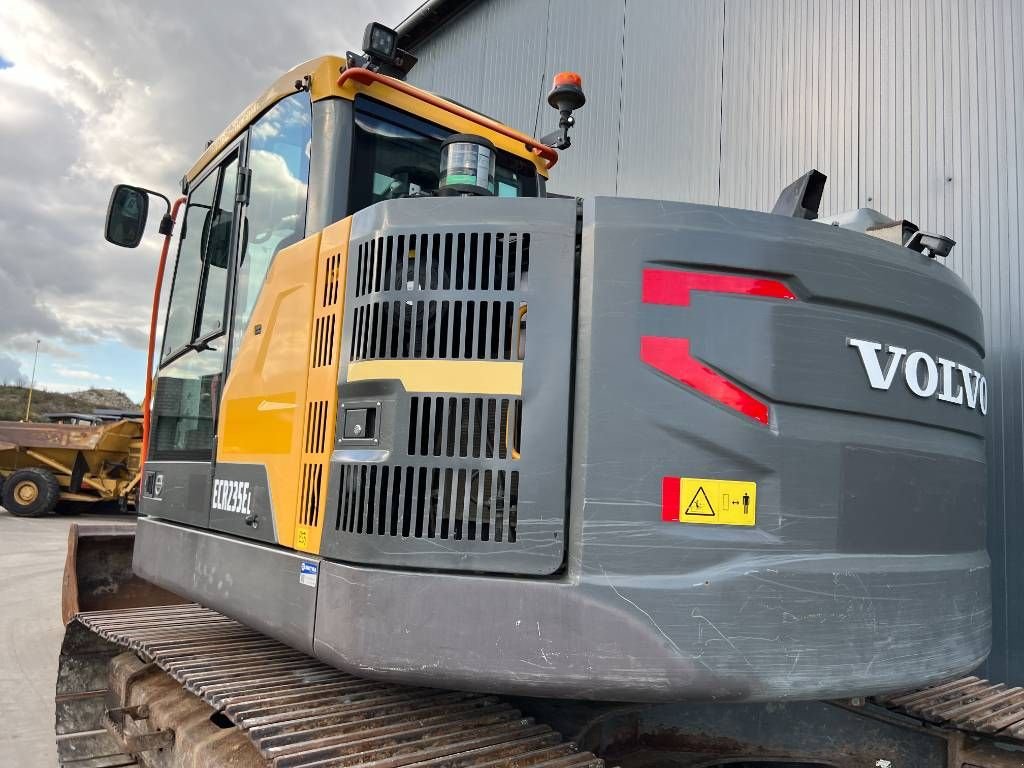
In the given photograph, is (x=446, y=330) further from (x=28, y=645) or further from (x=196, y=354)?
(x=28, y=645)

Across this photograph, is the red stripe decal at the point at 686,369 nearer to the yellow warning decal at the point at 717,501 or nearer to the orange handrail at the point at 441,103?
the yellow warning decal at the point at 717,501

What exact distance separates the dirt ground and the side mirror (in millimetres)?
2565

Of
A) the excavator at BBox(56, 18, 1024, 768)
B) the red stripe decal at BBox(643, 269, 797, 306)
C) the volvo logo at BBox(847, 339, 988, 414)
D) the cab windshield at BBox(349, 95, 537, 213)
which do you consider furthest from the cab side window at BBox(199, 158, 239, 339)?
the volvo logo at BBox(847, 339, 988, 414)

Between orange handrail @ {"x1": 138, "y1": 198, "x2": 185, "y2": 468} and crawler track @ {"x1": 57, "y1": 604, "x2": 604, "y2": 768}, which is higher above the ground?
orange handrail @ {"x1": 138, "y1": 198, "x2": 185, "y2": 468}

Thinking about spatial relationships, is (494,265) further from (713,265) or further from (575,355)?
(713,265)

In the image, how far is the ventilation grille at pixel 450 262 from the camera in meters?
2.08

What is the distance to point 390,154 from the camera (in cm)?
293

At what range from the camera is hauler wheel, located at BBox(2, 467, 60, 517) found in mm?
13570

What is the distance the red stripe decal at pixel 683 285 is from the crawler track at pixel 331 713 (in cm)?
122

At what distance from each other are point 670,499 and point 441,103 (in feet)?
6.49

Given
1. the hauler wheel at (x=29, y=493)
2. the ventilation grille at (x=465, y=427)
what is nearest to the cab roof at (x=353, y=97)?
the ventilation grille at (x=465, y=427)

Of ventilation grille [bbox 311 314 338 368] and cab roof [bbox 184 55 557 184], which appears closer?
ventilation grille [bbox 311 314 338 368]

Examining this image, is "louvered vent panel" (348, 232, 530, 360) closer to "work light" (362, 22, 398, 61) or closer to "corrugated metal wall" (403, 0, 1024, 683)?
"work light" (362, 22, 398, 61)

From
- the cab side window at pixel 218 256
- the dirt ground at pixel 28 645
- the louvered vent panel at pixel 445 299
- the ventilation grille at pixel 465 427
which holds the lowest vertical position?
the dirt ground at pixel 28 645
